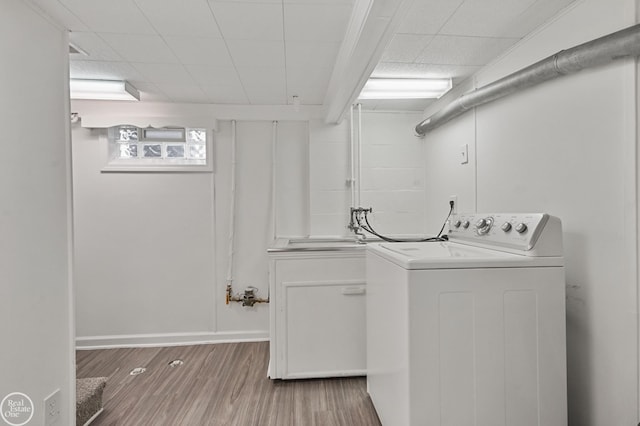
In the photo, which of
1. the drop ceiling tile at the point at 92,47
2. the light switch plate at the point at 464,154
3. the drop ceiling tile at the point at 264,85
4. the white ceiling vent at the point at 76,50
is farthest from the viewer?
the light switch plate at the point at 464,154

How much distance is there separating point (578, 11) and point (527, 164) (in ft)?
2.33

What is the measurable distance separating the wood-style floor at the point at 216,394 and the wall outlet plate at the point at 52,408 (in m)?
0.37

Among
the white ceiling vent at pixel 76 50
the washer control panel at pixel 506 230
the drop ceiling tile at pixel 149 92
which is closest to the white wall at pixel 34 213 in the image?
the white ceiling vent at pixel 76 50

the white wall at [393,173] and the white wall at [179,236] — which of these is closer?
the white wall at [179,236]

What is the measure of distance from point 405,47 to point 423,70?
0.40 metres

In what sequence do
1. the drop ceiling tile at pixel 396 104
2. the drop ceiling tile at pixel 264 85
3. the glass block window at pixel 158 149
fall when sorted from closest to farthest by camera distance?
the drop ceiling tile at pixel 264 85 → the drop ceiling tile at pixel 396 104 → the glass block window at pixel 158 149

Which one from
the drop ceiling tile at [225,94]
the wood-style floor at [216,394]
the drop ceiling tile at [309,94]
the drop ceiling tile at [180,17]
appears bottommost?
the wood-style floor at [216,394]

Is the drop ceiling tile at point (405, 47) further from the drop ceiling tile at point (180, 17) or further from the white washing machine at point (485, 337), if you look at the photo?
the white washing machine at point (485, 337)

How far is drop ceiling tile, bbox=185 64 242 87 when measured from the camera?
206 cm

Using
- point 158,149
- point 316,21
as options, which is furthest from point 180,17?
point 158,149

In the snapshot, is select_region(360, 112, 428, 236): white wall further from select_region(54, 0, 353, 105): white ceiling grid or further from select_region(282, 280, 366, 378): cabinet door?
select_region(282, 280, 366, 378): cabinet door

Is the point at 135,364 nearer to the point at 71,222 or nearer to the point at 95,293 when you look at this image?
the point at 95,293

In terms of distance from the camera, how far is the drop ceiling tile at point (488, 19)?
142 cm

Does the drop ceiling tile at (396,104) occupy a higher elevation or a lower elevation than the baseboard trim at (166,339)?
higher
